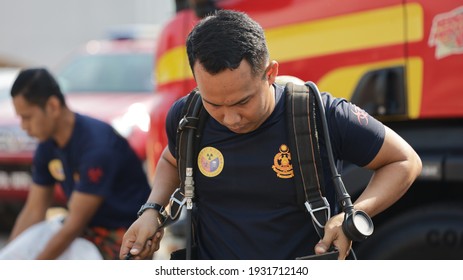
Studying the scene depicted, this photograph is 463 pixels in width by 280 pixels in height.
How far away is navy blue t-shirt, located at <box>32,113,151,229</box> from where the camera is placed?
3.41 m

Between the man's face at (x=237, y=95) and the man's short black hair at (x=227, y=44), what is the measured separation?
0.06 feet

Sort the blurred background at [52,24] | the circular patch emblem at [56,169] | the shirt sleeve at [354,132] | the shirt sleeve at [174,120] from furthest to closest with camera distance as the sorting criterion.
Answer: the blurred background at [52,24], the circular patch emblem at [56,169], the shirt sleeve at [174,120], the shirt sleeve at [354,132]

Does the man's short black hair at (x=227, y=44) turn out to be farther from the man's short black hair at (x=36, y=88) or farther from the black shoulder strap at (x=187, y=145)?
the man's short black hair at (x=36, y=88)

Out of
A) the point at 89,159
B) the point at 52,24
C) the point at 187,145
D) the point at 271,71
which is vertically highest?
the point at 271,71

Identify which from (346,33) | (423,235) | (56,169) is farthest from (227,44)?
(56,169)

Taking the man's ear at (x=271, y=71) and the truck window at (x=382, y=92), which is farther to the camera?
the truck window at (x=382, y=92)

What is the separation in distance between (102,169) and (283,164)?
150 cm

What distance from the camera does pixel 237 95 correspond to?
79.6 inches

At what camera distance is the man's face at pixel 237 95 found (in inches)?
78.9

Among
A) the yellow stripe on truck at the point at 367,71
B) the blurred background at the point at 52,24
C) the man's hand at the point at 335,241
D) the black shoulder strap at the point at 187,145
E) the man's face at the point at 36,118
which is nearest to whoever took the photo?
the man's hand at the point at 335,241

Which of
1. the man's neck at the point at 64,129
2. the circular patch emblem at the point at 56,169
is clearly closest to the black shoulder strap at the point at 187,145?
the man's neck at the point at 64,129

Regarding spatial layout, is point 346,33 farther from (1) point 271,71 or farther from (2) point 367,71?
(1) point 271,71

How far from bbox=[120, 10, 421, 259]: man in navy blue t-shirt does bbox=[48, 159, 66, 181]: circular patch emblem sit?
1518 millimetres
